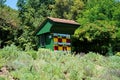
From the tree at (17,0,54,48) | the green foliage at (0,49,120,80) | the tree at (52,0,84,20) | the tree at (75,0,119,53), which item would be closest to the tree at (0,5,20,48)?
the tree at (17,0,54,48)

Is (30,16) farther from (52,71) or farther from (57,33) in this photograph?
(52,71)

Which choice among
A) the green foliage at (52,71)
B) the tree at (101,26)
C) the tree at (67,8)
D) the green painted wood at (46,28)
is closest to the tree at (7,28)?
the green painted wood at (46,28)

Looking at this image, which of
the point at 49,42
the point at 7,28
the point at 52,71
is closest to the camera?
the point at 52,71

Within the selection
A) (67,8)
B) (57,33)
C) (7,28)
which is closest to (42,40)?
(57,33)

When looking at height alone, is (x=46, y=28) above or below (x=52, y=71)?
below

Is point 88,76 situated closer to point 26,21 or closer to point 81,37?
point 81,37

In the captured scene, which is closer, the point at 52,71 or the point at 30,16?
the point at 52,71

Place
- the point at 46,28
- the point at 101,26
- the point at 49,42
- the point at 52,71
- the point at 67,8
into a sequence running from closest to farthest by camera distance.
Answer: the point at 52,71, the point at 49,42, the point at 46,28, the point at 101,26, the point at 67,8

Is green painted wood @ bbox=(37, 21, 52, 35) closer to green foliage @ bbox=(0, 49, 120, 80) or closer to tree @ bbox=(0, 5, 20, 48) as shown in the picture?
tree @ bbox=(0, 5, 20, 48)

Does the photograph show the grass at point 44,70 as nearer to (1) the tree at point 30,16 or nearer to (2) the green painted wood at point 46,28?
(2) the green painted wood at point 46,28

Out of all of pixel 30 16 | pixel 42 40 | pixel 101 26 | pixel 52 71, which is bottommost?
pixel 42 40

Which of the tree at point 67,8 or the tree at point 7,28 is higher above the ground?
the tree at point 67,8

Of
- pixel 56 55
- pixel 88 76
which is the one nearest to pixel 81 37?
pixel 56 55

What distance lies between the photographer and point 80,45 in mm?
28516
